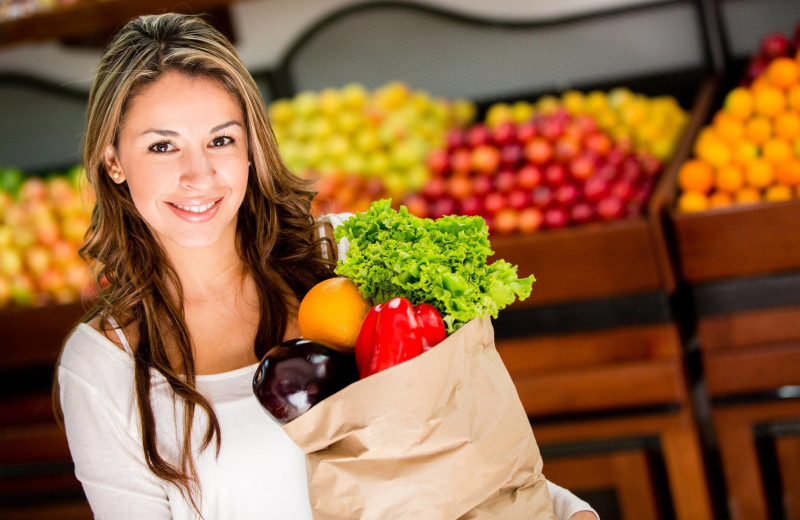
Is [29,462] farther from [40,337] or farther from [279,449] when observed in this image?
[279,449]

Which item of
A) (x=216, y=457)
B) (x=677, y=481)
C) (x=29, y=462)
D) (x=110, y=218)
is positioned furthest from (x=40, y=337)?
(x=677, y=481)

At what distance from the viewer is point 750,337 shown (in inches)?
100

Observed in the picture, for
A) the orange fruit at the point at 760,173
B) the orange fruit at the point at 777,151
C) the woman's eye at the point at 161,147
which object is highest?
the woman's eye at the point at 161,147

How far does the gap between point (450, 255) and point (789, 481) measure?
5.92ft

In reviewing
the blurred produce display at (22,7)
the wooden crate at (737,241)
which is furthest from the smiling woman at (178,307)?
the blurred produce display at (22,7)

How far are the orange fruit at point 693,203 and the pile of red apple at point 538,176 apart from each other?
0.14m

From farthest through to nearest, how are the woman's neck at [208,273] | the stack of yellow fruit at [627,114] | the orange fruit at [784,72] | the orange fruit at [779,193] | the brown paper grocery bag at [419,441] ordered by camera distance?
the stack of yellow fruit at [627,114] → the orange fruit at [784,72] → the orange fruit at [779,193] → the woman's neck at [208,273] → the brown paper grocery bag at [419,441]

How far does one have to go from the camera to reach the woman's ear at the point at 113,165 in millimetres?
1487

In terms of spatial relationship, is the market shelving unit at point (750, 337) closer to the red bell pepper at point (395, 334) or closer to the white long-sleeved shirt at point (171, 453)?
the white long-sleeved shirt at point (171, 453)

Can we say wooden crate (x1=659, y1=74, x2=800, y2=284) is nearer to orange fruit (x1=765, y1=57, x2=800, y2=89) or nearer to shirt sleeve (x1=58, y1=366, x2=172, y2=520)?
orange fruit (x1=765, y1=57, x2=800, y2=89)

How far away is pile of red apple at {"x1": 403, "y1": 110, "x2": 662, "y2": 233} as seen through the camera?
278 centimetres

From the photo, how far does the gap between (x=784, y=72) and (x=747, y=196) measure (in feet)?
1.57

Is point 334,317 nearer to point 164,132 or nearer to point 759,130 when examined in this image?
point 164,132

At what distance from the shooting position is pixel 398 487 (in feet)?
3.51
